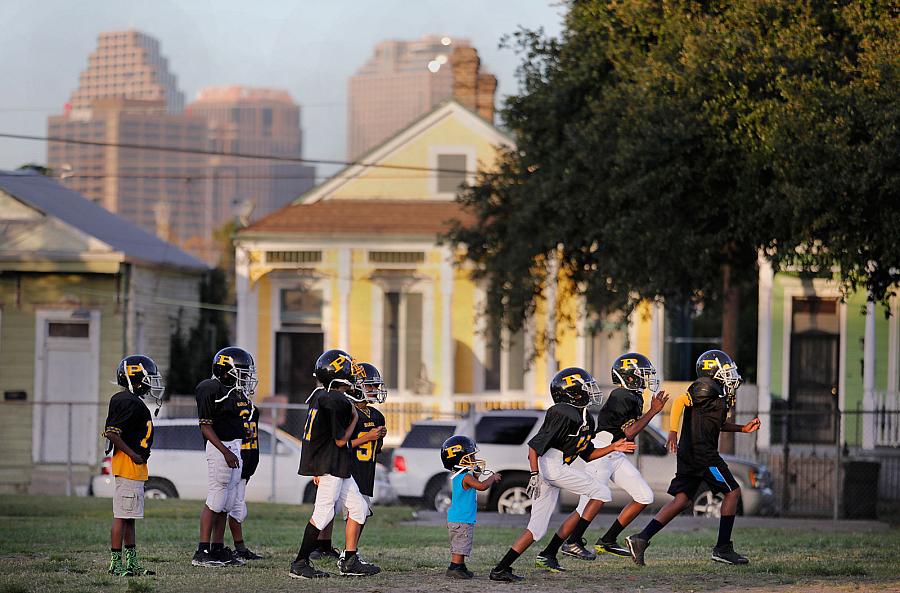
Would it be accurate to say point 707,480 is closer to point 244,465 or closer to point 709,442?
point 709,442

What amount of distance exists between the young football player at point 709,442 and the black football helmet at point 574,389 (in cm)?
109

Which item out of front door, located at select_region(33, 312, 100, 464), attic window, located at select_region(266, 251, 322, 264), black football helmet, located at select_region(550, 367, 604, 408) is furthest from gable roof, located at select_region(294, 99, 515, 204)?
black football helmet, located at select_region(550, 367, 604, 408)

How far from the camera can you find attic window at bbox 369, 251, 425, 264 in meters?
30.8

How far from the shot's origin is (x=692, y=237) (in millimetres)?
19266

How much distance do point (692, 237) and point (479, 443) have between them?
4189 mm

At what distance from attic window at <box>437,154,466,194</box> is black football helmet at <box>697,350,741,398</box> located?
65.0 feet

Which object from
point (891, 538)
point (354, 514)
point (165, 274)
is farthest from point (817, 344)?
point (354, 514)

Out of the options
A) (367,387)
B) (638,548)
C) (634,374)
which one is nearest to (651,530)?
(638,548)

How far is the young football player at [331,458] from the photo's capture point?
10859 millimetres

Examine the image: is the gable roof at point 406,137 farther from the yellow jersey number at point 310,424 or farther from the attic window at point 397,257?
the yellow jersey number at point 310,424

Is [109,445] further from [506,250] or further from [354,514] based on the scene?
[506,250]

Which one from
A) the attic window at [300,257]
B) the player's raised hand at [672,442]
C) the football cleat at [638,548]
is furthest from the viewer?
the attic window at [300,257]

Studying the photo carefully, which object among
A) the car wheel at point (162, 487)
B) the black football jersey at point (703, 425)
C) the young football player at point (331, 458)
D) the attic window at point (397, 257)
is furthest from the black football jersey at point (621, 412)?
the attic window at point (397, 257)

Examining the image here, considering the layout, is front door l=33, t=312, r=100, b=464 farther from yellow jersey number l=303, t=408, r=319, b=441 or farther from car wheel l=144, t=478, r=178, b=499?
yellow jersey number l=303, t=408, r=319, b=441
